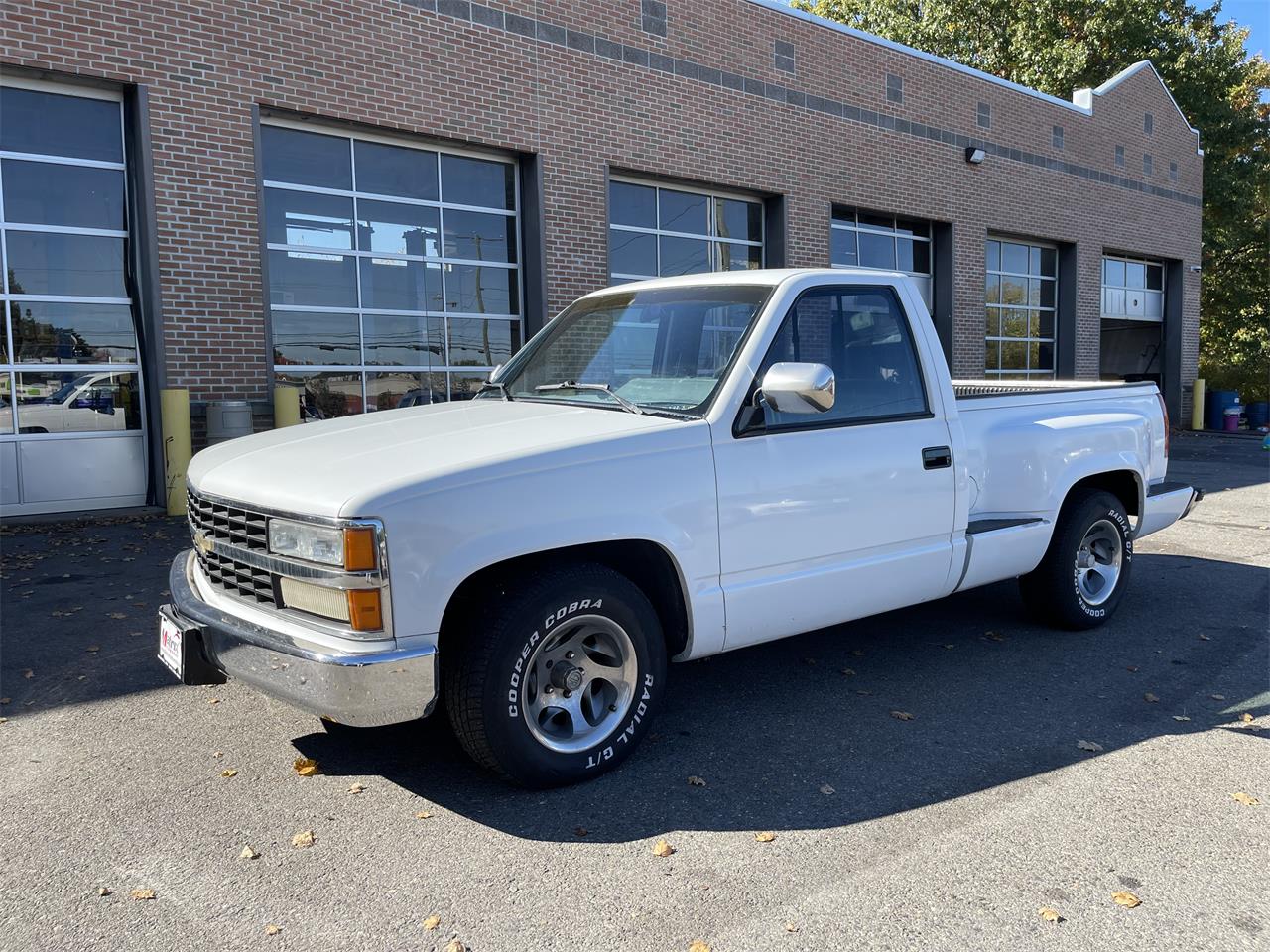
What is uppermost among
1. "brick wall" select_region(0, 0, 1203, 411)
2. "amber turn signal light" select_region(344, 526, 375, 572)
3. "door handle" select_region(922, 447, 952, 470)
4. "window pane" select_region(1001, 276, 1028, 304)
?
"brick wall" select_region(0, 0, 1203, 411)

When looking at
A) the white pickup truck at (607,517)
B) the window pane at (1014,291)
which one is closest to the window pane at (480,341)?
the white pickup truck at (607,517)

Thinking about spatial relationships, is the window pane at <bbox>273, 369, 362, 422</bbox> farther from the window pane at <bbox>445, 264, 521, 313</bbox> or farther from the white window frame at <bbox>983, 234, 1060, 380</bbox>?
the white window frame at <bbox>983, 234, 1060, 380</bbox>

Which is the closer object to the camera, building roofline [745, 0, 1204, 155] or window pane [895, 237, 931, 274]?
building roofline [745, 0, 1204, 155]

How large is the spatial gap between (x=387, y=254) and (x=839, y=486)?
9.12 meters

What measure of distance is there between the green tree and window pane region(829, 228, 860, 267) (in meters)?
13.1

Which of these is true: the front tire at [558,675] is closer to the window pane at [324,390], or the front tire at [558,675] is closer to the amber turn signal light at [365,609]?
the amber turn signal light at [365,609]

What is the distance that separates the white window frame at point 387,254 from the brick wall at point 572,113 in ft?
1.03

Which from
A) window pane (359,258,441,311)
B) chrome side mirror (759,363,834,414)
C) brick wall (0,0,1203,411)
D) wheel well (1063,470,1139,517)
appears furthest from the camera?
window pane (359,258,441,311)

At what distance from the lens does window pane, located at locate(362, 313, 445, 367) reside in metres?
12.0

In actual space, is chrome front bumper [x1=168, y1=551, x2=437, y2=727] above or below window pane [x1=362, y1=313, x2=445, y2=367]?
below

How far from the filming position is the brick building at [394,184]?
9938 mm

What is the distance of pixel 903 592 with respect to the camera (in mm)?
4664

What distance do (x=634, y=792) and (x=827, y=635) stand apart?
2371 mm

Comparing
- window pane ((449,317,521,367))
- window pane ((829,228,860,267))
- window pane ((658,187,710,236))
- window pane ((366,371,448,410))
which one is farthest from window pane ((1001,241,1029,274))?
window pane ((366,371,448,410))
